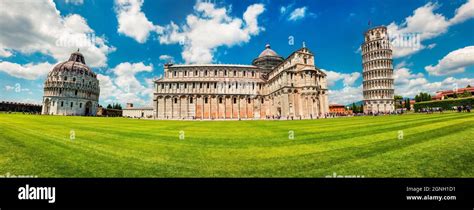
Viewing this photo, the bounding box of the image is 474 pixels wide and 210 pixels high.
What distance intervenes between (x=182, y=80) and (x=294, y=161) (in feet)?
224

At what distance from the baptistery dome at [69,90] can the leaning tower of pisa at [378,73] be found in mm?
142352

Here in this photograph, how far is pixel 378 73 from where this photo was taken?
8300 centimetres

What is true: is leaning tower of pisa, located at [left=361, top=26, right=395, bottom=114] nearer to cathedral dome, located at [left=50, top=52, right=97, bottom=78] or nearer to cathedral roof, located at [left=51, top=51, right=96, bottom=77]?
cathedral dome, located at [left=50, top=52, right=97, bottom=78]

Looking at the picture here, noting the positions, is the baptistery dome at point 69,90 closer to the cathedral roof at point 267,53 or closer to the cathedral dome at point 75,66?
the cathedral dome at point 75,66

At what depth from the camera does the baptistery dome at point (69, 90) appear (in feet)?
317

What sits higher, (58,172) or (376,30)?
(376,30)

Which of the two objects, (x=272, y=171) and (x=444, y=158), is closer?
(x=272, y=171)

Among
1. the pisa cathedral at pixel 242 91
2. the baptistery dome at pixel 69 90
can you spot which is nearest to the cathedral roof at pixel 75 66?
the baptistery dome at pixel 69 90

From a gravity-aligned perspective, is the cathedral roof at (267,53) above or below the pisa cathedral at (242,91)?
above

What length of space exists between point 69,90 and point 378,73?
149058 mm

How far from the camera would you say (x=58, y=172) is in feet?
18.2

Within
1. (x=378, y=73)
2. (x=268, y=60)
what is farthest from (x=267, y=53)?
(x=378, y=73)
